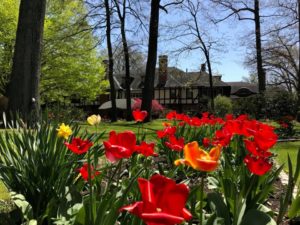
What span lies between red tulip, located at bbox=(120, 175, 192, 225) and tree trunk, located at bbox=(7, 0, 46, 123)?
30.5 feet

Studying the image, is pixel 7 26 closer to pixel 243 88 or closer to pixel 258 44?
pixel 258 44

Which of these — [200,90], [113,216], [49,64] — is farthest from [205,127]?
[200,90]

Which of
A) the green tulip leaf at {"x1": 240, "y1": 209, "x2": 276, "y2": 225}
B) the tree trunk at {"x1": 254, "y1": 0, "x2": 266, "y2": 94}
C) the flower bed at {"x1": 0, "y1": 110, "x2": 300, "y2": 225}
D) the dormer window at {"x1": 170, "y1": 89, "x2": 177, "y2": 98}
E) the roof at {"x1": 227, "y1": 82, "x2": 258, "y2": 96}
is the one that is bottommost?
the green tulip leaf at {"x1": 240, "y1": 209, "x2": 276, "y2": 225}

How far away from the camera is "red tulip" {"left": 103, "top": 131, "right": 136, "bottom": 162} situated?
2.06 metres

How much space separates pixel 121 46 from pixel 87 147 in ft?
99.8

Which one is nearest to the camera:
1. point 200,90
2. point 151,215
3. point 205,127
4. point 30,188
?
point 151,215

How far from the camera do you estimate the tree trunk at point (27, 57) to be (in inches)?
410

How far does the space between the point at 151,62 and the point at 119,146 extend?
72.9ft

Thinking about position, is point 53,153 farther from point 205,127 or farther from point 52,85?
point 52,85

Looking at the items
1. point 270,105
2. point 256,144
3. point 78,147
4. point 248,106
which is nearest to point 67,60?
point 248,106

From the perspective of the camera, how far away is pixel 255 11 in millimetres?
32344

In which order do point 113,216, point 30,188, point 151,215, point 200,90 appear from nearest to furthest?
point 151,215
point 113,216
point 30,188
point 200,90

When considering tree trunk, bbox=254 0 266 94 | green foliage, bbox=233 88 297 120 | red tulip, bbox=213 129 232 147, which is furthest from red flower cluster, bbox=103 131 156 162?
tree trunk, bbox=254 0 266 94

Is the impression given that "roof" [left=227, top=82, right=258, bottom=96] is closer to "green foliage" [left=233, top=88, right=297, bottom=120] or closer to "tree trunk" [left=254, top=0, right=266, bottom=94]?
"tree trunk" [left=254, top=0, right=266, bottom=94]
